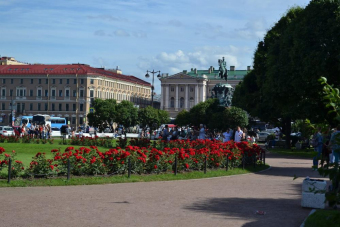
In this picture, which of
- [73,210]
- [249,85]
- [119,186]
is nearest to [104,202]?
[73,210]

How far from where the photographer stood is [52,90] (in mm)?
122250

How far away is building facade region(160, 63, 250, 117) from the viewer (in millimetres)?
149000

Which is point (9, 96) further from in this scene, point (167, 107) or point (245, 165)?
point (245, 165)

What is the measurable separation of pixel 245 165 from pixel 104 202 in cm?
1118

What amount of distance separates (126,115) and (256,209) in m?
Result: 77.1

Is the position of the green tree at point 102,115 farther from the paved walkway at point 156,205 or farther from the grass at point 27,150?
the paved walkway at point 156,205

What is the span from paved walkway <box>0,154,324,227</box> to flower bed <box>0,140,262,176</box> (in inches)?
58.7

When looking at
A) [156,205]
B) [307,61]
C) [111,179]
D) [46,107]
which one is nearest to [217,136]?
[307,61]

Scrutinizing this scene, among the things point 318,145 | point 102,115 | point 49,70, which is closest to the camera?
point 318,145

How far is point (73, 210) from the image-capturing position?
36.9 ft

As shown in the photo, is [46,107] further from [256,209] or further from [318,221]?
[318,221]

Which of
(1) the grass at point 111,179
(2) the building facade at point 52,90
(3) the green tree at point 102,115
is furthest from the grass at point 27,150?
(2) the building facade at point 52,90

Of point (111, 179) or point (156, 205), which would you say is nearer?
point (156, 205)

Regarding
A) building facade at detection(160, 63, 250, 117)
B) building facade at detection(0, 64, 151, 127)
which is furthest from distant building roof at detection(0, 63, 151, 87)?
building facade at detection(160, 63, 250, 117)
